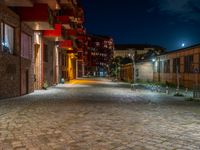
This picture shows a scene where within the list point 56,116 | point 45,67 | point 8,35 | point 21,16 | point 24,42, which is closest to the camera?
point 56,116

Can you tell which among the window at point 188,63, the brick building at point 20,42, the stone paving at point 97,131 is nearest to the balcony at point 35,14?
the brick building at point 20,42

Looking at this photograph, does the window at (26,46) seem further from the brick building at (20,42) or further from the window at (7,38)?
the window at (7,38)

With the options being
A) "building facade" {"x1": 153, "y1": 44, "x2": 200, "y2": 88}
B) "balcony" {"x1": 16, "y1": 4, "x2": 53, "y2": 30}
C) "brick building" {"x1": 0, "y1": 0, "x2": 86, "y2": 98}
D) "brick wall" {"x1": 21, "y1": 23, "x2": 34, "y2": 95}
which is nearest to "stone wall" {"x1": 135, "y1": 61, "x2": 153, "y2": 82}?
"building facade" {"x1": 153, "y1": 44, "x2": 200, "y2": 88}

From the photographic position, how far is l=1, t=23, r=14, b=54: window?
22.7m

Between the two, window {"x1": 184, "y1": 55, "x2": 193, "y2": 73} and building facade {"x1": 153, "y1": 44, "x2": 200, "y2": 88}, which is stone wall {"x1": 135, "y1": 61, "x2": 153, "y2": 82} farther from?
window {"x1": 184, "y1": 55, "x2": 193, "y2": 73}

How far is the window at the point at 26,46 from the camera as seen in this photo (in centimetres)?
2728

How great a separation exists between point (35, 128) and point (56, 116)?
305 cm

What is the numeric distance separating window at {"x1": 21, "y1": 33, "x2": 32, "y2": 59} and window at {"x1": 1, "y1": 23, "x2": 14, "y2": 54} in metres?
2.26

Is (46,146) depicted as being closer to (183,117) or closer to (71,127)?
(71,127)

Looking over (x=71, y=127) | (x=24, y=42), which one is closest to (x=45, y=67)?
(x=24, y=42)

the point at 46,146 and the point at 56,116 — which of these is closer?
the point at 46,146

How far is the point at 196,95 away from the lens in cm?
2616

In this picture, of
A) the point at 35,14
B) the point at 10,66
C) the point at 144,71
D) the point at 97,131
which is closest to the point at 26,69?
the point at 10,66

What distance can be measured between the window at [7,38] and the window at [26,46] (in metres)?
2.26
